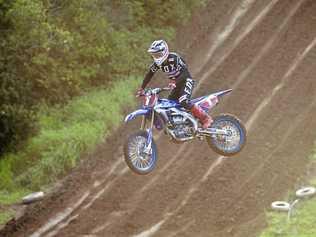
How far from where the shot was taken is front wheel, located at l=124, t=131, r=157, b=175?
14.3 meters

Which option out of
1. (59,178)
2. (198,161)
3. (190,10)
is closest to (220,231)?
(198,161)

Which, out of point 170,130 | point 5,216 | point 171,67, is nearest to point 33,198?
point 5,216

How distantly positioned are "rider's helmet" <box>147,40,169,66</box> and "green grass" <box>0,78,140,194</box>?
6082 millimetres

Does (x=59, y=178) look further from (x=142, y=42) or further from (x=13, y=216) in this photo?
(x=142, y=42)

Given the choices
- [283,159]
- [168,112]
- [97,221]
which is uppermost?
[168,112]

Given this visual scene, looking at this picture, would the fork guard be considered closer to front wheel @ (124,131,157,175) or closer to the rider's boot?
the rider's boot

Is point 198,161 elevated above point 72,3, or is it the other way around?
point 72,3

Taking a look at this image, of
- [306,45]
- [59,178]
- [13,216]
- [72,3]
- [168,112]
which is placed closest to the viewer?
[168,112]

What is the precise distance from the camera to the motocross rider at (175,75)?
45.9 ft

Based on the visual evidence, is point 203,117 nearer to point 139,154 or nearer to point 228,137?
point 228,137

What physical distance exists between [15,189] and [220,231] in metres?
5.75

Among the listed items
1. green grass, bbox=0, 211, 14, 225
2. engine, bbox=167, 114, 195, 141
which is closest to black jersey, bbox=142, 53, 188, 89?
engine, bbox=167, 114, 195, 141

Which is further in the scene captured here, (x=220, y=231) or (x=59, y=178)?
(x=59, y=178)

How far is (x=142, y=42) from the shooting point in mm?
23844
